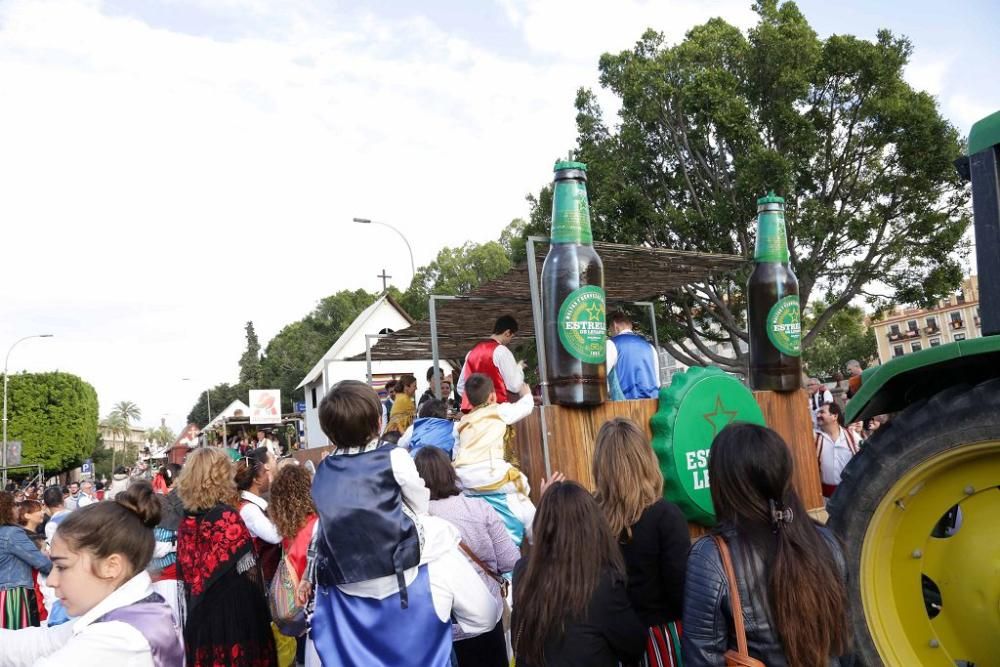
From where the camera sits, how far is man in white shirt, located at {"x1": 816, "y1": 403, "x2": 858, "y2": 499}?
6.46 metres

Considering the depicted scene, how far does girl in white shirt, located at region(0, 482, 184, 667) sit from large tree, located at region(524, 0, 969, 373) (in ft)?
53.9

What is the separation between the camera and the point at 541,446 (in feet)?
17.0

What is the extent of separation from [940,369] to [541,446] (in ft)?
8.32

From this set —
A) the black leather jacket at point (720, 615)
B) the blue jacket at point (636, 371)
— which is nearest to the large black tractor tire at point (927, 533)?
the black leather jacket at point (720, 615)

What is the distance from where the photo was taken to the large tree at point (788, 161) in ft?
56.6

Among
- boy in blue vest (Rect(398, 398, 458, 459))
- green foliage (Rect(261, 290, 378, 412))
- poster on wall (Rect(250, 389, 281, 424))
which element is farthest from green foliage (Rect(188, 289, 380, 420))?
boy in blue vest (Rect(398, 398, 458, 459))

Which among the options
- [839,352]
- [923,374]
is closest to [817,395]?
[923,374]

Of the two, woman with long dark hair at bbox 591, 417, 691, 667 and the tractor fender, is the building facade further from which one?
woman with long dark hair at bbox 591, 417, 691, 667

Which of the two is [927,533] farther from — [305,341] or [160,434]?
[160,434]

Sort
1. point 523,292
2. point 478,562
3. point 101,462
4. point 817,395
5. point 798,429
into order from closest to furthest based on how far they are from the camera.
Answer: point 478,562
point 798,429
point 523,292
point 817,395
point 101,462

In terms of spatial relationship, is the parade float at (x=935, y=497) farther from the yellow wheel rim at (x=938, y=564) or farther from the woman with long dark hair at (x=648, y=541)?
the woman with long dark hair at (x=648, y=541)

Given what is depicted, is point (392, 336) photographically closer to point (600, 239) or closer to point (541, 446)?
point (541, 446)

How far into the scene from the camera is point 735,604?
7.31 feet

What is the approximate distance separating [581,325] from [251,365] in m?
89.2
